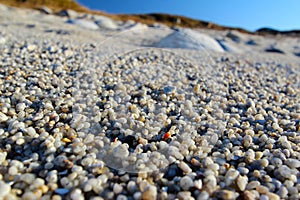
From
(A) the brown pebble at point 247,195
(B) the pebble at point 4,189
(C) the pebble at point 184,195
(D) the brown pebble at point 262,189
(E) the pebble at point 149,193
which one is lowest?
(B) the pebble at point 4,189

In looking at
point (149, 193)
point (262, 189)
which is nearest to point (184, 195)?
point (149, 193)

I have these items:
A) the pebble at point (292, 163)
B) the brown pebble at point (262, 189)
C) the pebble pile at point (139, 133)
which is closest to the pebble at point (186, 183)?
the pebble pile at point (139, 133)

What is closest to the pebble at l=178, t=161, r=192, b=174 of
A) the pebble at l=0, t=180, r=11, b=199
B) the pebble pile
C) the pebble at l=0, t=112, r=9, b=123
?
the pebble pile

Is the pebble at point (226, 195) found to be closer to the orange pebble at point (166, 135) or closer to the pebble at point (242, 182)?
the pebble at point (242, 182)

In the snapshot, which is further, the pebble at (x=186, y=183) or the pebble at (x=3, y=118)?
the pebble at (x=3, y=118)

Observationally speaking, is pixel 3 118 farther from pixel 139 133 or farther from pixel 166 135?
pixel 166 135

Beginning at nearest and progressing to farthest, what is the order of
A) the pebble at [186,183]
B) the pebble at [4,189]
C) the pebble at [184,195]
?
the pebble at [4,189] < the pebble at [184,195] < the pebble at [186,183]

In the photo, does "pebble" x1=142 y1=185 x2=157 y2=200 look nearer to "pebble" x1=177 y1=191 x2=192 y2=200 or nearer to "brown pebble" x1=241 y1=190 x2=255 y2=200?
"pebble" x1=177 y1=191 x2=192 y2=200

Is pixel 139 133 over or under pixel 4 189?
over

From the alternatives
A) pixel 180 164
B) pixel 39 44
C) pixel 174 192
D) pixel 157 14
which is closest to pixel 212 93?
pixel 180 164
